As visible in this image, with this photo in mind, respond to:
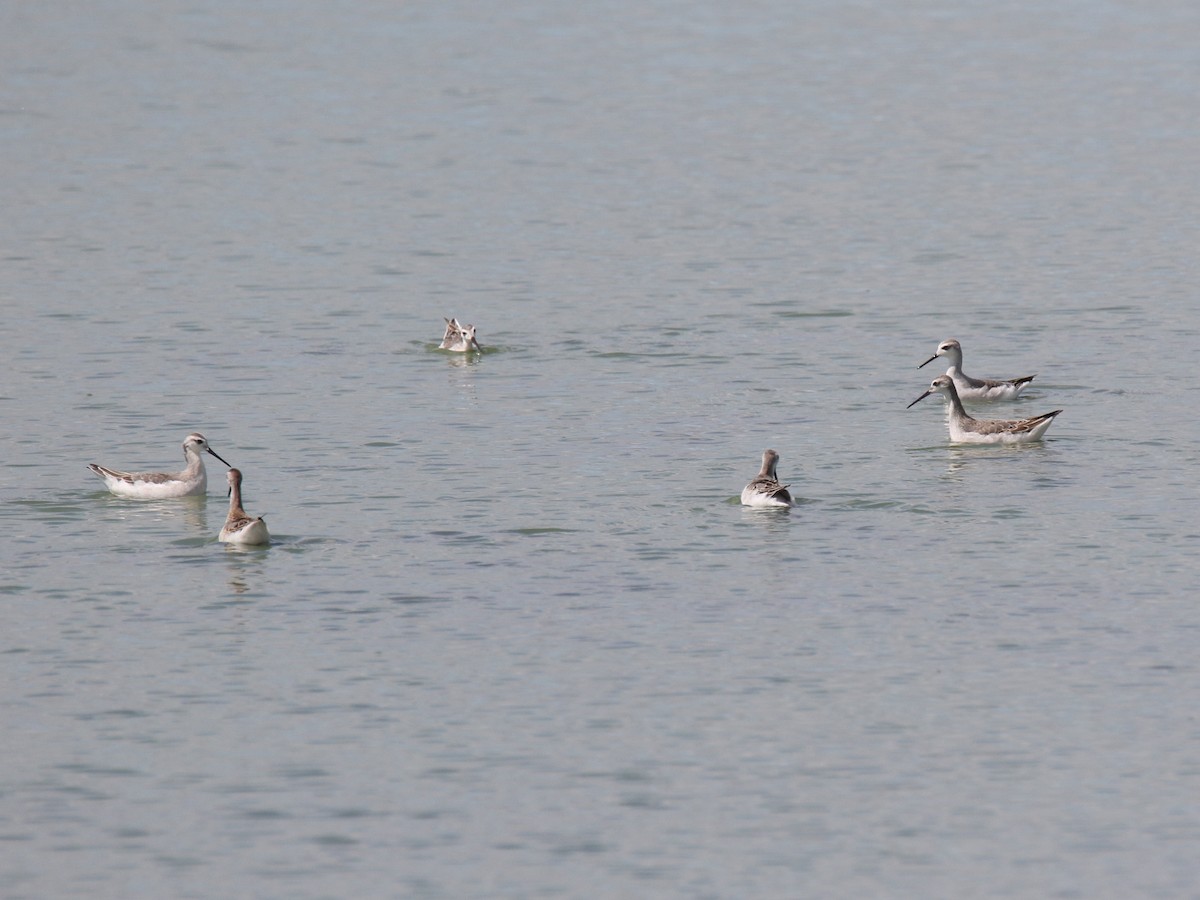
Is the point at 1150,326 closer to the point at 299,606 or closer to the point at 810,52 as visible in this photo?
the point at 299,606

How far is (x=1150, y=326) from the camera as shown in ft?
128

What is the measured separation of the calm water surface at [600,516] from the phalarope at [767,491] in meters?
0.31

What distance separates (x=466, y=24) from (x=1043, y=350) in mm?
55168

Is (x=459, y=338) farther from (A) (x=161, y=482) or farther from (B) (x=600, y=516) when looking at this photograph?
(B) (x=600, y=516)

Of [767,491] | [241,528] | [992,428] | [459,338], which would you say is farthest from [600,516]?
[459,338]

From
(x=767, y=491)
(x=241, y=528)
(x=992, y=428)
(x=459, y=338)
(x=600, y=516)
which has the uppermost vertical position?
(x=459, y=338)

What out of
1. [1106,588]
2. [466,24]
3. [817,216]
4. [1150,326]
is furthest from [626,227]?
[466,24]

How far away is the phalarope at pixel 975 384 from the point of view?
3388 cm

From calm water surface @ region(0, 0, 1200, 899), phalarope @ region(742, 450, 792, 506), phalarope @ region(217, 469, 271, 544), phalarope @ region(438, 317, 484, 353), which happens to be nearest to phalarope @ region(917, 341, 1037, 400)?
calm water surface @ region(0, 0, 1200, 899)

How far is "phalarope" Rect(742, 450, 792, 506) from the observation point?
87.3ft

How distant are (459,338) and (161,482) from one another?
→ 9833 mm

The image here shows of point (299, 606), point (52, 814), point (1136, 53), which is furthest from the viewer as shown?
point (1136, 53)

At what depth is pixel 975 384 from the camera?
3409 centimetres

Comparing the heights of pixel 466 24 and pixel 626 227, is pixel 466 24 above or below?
above
